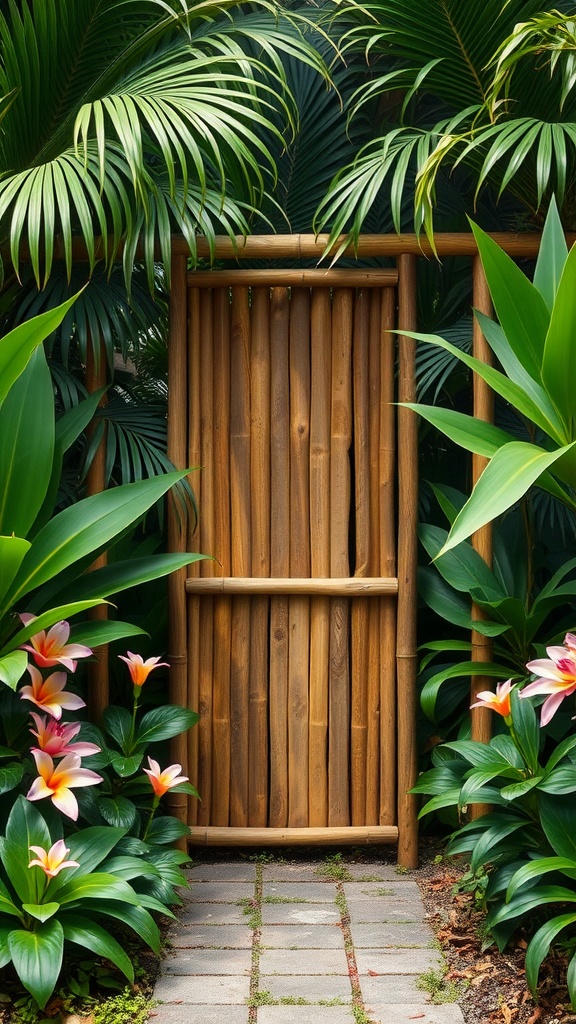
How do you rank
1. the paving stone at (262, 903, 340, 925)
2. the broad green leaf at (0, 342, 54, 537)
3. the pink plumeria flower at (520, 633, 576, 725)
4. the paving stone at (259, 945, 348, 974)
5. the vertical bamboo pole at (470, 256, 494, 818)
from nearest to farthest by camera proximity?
the pink plumeria flower at (520, 633, 576, 725) < the paving stone at (259, 945, 348, 974) < the broad green leaf at (0, 342, 54, 537) < the paving stone at (262, 903, 340, 925) < the vertical bamboo pole at (470, 256, 494, 818)

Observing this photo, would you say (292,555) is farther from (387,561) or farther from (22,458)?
(22,458)

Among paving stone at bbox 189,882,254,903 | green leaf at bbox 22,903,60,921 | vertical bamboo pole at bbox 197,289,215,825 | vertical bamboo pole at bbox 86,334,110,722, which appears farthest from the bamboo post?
green leaf at bbox 22,903,60,921

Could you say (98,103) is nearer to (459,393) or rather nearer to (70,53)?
(70,53)

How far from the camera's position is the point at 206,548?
313cm

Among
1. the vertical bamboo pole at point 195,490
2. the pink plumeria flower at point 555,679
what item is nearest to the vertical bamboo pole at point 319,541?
the vertical bamboo pole at point 195,490

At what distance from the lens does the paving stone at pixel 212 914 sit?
2.72 meters

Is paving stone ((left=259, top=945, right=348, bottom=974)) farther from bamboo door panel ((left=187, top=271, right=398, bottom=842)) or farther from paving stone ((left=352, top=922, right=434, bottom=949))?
bamboo door panel ((left=187, top=271, right=398, bottom=842))

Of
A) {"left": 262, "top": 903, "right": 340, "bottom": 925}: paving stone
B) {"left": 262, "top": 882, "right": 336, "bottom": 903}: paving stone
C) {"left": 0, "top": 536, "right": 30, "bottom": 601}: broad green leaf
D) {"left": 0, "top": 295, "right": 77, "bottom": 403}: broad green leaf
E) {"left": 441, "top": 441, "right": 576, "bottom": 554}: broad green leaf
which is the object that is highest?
{"left": 0, "top": 295, "right": 77, "bottom": 403}: broad green leaf

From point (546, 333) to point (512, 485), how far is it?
0.53 metres

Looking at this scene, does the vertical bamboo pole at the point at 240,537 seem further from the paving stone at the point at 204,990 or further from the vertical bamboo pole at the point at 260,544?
the paving stone at the point at 204,990

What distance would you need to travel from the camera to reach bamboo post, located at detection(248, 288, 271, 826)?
3119mm

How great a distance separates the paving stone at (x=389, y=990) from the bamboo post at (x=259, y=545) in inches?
33.2

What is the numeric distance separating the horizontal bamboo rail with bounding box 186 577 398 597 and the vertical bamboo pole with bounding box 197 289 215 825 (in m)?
0.06

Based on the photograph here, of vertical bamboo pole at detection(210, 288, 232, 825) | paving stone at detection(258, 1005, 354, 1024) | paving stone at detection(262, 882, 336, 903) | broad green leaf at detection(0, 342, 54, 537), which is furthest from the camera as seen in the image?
vertical bamboo pole at detection(210, 288, 232, 825)
